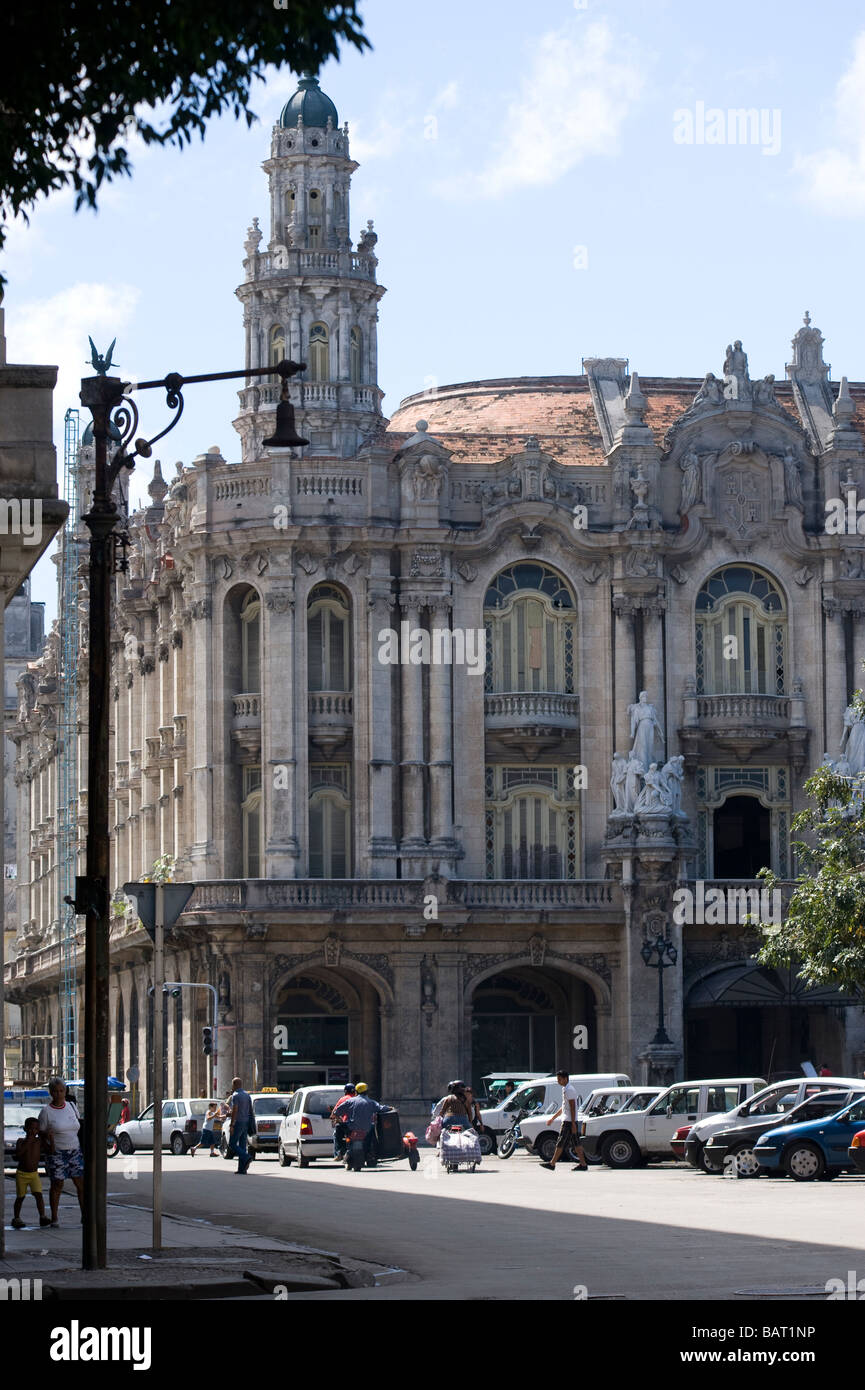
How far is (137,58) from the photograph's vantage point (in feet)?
44.4

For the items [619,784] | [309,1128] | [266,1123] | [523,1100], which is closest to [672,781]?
[619,784]

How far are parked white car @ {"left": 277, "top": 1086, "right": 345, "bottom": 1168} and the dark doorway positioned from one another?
22.2 meters

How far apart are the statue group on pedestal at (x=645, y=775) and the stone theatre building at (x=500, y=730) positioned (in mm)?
95

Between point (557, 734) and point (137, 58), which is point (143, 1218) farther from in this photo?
point (557, 734)

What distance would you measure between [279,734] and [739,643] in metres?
13.0

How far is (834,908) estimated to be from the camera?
46.5m

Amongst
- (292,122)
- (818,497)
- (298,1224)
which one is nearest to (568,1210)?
(298,1224)

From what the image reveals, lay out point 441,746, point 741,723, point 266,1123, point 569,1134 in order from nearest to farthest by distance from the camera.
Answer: point 569,1134 → point 266,1123 → point 441,746 → point 741,723

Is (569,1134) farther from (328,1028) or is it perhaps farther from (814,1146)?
(328,1028)

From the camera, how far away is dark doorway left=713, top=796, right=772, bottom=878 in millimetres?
68562

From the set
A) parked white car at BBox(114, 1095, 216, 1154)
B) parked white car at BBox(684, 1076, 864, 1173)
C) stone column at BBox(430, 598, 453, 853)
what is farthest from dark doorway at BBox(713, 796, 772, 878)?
parked white car at BBox(684, 1076, 864, 1173)

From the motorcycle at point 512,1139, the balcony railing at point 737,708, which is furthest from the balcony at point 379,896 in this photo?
the motorcycle at point 512,1139
